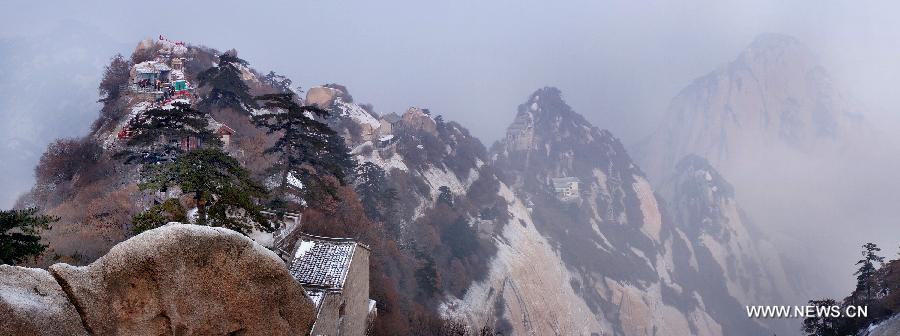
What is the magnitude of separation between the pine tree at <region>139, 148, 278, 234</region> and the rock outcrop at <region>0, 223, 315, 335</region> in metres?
6.64

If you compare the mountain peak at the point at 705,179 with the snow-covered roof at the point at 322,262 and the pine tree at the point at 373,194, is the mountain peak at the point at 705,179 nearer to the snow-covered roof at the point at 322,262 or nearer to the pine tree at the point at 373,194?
the pine tree at the point at 373,194

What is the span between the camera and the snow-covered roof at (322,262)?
1966cm

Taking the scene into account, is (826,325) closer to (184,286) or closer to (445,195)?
(184,286)

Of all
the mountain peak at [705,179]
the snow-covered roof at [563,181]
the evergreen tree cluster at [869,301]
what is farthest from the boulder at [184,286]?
the mountain peak at [705,179]

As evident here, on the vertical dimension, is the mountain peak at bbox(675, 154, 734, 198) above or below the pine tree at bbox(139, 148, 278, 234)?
above

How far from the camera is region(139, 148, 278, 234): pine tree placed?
1828 cm

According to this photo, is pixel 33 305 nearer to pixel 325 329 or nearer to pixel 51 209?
pixel 325 329

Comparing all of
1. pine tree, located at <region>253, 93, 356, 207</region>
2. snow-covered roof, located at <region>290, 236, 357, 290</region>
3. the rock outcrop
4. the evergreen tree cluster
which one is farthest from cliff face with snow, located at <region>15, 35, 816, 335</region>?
the evergreen tree cluster

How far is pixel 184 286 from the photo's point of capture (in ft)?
36.8

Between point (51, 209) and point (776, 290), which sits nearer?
point (51, 209)

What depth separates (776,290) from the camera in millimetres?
124000

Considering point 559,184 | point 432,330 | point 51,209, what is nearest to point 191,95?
point 51,209

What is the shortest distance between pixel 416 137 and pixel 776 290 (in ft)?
304

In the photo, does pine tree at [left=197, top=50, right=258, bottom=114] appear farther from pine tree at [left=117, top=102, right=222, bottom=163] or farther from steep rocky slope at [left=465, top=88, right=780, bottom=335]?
steep rocky slope at [left=465, top=88, right=780, bottom=335]
